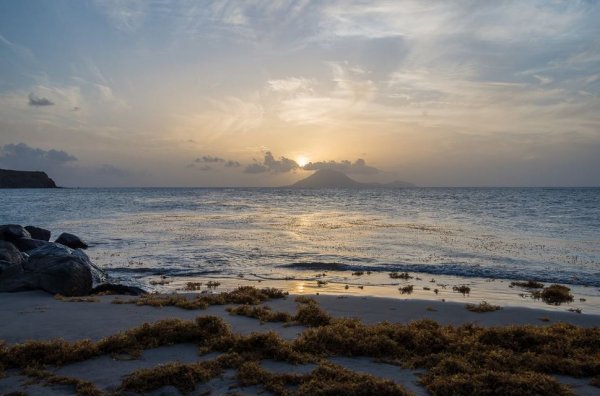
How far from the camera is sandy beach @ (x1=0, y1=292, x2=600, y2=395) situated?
661cm

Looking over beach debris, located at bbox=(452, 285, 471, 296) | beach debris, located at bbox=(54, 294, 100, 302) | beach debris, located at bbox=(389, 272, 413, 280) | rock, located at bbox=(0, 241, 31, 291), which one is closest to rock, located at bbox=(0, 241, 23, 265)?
rock, located at bbox=(0, 241, 31, 291)

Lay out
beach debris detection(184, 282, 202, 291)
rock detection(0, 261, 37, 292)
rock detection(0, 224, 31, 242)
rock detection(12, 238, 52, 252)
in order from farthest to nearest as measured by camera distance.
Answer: rock detection(0, 224, 31, 242)
rock detection(12, 238, 52, 252)
beach debris detection(184, 282, 202, 291)
rock detection(0, 261, 37, 292)

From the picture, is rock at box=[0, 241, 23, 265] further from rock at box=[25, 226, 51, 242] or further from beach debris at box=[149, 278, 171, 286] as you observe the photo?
rock at box=[25, 226, 51, 242]

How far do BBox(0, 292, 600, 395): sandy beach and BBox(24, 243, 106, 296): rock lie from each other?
0.53 m

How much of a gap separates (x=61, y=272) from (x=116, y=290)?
1.75 meters

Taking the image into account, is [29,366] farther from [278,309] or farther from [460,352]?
[460,352]

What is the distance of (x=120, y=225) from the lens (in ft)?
133

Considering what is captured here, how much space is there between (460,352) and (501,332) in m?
1.30

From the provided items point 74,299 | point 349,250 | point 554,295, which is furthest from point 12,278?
point 554,295

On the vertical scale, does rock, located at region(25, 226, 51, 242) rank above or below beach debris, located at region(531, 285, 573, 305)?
above

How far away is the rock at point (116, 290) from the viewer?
1421cm

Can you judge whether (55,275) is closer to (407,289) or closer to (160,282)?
(160,282)

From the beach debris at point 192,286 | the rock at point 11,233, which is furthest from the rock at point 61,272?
the rock at point 11,233

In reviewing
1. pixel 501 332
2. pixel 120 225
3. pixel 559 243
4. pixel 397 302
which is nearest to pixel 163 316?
pixel 397 302
